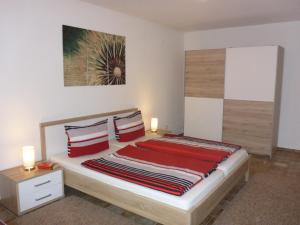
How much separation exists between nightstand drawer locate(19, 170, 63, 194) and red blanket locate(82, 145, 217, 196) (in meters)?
0.33

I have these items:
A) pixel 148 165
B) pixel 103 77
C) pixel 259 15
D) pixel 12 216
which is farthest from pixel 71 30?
pixel 259 15

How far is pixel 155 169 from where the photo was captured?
265 centimetres

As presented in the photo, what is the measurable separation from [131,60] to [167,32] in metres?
1.25

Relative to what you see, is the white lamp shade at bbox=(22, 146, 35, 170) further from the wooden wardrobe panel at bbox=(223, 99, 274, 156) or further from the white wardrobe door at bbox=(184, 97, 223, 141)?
the wooden wardrobe panel at bbox=(223, 99, 274, 156)

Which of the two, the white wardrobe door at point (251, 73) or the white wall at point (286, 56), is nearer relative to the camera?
the white wardrobe door at point (251, 73)

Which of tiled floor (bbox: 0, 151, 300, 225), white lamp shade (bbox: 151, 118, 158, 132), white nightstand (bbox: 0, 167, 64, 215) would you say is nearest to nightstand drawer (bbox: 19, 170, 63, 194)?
white nightstand (bbox: 0, 167, 64, 215)

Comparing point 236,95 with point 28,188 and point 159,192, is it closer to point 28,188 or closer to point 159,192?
point 159,192

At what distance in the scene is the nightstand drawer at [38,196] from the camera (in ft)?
8.55

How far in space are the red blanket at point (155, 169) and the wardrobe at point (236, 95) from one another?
6.64ft

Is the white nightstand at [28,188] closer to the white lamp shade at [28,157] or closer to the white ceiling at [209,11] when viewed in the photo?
the white lamp shade at [28,157]

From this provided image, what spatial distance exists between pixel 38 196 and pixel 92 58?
6.15 feet

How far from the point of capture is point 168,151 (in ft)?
10.7

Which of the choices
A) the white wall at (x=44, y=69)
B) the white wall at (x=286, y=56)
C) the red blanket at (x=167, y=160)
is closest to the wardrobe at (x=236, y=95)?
the white wall at (x=286, y=56)

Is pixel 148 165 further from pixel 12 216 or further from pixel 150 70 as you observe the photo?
pixel 150 70
